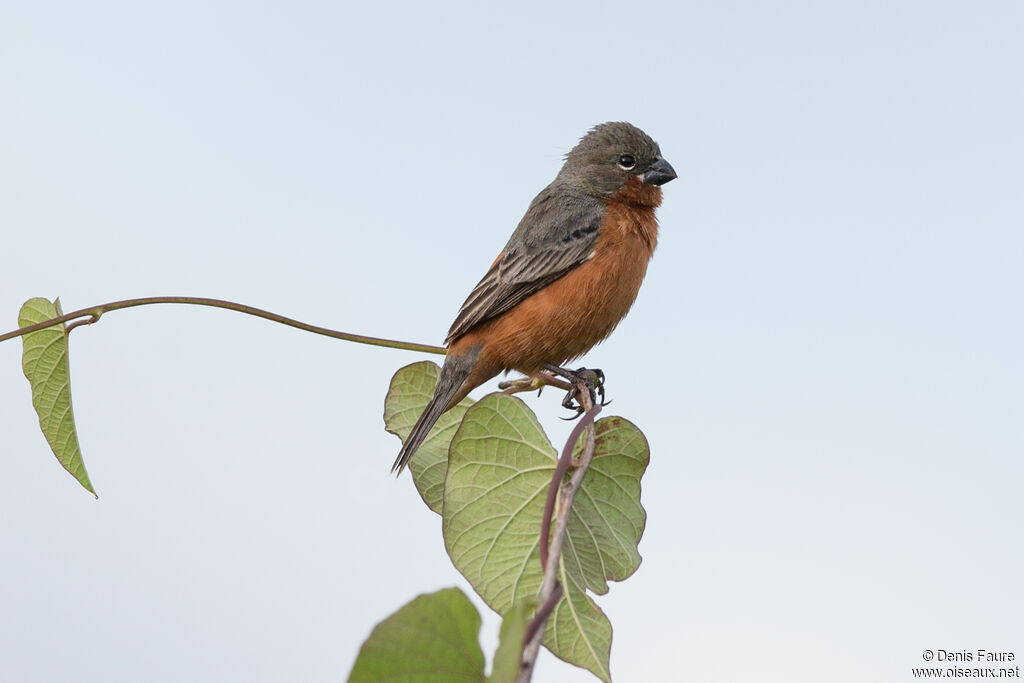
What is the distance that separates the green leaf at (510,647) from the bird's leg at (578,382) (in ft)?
9.38

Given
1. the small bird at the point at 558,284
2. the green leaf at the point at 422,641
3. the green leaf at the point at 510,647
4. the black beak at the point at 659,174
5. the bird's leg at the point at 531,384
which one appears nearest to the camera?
the green leaf at the point at 510,647

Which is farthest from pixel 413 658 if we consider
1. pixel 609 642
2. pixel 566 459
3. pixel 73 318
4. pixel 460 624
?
pixel 73 318

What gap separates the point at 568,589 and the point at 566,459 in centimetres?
57

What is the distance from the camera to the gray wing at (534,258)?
15.8ft

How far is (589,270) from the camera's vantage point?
16.1ft

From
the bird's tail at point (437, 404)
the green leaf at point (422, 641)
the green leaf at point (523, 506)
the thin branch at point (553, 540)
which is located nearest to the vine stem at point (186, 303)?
the bird's tail at point (437, 404)

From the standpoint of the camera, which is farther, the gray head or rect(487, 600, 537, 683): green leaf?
the gray head

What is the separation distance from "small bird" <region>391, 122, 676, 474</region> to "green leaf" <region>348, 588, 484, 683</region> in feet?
8.42

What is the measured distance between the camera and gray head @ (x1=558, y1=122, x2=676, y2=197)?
5.39 meters

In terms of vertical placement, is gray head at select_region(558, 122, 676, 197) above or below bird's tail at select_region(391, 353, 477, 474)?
above

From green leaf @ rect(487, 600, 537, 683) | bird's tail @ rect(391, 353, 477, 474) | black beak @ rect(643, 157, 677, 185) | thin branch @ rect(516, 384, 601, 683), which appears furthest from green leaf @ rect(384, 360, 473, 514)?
green leaf @ rect(487, 600, 537, 683)

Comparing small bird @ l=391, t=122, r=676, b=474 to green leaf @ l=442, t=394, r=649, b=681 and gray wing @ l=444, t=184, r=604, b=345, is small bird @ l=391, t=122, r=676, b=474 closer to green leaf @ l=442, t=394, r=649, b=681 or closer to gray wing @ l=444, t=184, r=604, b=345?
gray wing @ l=444, t=184, r=604, b=345

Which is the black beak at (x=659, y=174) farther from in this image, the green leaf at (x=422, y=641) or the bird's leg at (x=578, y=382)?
the green leaf at (x=422, y=641)

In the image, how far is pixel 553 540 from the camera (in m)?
2.08
